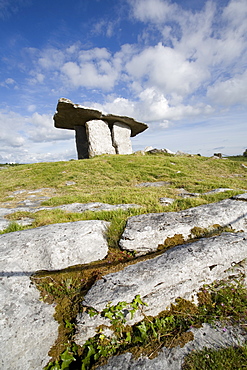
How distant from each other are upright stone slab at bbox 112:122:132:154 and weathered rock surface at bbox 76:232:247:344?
2505 centimetres

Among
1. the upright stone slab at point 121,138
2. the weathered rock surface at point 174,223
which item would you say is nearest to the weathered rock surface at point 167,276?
the weathered rock surface at point 174,223

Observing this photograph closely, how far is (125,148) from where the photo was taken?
29.1m

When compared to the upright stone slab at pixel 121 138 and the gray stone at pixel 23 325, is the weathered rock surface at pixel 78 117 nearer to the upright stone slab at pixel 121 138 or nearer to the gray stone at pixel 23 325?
the upright stone slab at pixel 121 138

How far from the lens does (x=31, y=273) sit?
3406 millimetres

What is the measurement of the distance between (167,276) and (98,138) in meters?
24.5

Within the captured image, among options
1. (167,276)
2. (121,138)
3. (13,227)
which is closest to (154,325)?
(167,276)

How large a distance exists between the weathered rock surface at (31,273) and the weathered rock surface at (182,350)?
33.7 inches

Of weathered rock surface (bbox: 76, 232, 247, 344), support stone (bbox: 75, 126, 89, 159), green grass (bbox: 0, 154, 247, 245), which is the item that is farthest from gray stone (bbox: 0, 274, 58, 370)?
support stone (bbox: 75, 126, 89, 159)

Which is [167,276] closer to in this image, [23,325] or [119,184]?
[23,325]

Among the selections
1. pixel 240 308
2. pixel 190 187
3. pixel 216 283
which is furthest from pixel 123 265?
pixel 190 187

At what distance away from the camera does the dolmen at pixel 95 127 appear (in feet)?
79.6

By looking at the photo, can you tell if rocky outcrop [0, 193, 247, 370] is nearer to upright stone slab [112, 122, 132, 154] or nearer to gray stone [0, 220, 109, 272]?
gray stone [0, 220, 109, 272]

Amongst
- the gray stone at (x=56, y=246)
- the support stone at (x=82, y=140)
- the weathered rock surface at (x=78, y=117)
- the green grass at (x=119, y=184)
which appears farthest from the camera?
the support stone at (x=82, y=140)

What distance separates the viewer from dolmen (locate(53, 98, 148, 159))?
2425cm
